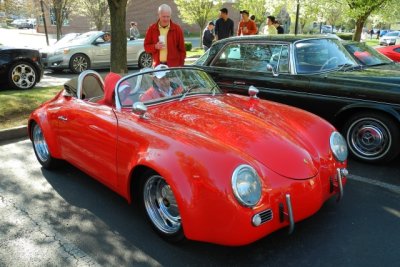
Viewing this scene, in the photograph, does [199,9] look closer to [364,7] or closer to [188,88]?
[364,7]

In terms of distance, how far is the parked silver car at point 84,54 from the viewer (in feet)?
44.7

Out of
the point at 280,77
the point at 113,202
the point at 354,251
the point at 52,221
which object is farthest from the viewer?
the point at 280,77

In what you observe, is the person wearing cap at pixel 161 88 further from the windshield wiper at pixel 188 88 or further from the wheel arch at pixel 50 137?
the wheel arch at pixel 50 137

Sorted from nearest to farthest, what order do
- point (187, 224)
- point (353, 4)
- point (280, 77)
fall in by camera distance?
point (187, 224) → point (280, 77) → point (353, 4)

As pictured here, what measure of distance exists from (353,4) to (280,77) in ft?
33.8

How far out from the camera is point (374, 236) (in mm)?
3344

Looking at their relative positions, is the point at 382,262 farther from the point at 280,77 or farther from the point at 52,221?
the point at 280,77

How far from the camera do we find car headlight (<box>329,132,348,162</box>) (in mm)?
3521

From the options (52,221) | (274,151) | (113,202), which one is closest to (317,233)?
(274,151)

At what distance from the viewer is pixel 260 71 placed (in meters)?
5.98

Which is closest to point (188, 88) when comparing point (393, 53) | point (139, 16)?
point (393, 53)

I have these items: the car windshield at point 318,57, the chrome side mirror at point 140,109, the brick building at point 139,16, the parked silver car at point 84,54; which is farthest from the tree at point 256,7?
the chrome side mirror at point 140,109

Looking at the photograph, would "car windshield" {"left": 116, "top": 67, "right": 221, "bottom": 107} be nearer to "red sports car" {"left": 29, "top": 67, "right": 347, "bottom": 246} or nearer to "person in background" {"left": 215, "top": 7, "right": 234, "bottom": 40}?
"red sports car" {"left": 29, "top": 67, "right": 347, "bottom": 246}

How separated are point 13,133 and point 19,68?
378 centimetres
